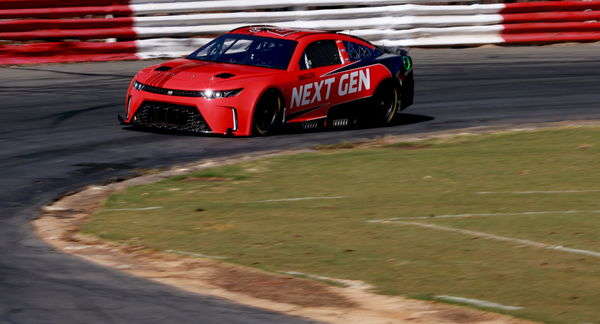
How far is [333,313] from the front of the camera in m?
5.79

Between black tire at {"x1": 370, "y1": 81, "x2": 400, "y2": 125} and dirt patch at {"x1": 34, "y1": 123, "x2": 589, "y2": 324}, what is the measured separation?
21.3ft

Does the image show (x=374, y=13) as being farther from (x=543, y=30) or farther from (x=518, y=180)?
(x=518, y=180)

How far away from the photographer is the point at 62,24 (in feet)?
61.5

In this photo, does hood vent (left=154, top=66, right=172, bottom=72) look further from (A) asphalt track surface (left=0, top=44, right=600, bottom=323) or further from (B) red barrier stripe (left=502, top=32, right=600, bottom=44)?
(B) red barrier stripe (left=502, top=32, right=600, bottom=44)

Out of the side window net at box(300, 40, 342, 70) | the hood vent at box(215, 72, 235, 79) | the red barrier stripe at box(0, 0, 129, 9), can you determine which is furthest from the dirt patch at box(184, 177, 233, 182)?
the red barrier stripe at box(0, 0, 129, 9)

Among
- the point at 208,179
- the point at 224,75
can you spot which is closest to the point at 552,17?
the point at 224,75

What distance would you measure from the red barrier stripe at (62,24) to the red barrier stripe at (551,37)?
8019 mm

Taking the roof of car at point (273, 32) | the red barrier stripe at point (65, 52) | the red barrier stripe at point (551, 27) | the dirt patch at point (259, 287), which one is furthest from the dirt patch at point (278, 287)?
the red barrier stripe at point (551, 27)

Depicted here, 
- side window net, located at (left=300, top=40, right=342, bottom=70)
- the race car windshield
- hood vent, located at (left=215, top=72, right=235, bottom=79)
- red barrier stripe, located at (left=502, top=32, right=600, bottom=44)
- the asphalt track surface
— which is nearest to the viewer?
the asphalt track surface

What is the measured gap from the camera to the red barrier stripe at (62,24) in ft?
59.8

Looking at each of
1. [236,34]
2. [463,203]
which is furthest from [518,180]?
[236,34]

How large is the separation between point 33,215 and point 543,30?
15.9m

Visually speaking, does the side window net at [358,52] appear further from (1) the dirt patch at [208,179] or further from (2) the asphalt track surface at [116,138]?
(1) the dirt patch at [208,179]

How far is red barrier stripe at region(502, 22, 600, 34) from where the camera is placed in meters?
22.1
